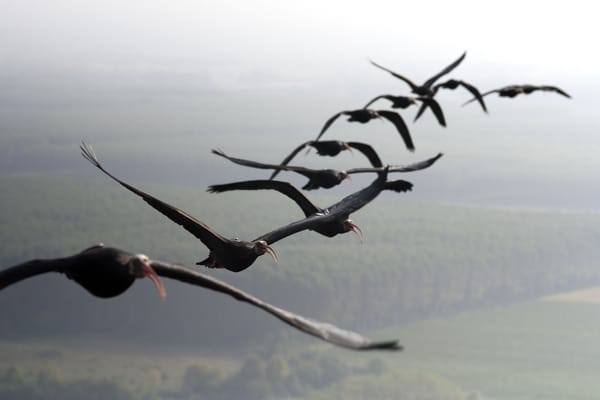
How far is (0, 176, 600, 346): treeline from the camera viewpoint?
13088cm

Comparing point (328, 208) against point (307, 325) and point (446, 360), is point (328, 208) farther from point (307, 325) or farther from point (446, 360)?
point (446, 360)

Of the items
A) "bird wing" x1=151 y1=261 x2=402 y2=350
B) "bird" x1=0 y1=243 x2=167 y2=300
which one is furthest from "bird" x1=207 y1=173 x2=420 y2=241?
"bird wing" x1=151 y1=261 x2=402 y2=350

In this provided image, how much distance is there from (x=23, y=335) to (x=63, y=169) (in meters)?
29.6

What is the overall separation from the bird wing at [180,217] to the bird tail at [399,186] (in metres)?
2.04

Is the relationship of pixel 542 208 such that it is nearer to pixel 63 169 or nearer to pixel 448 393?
pixel 448 393

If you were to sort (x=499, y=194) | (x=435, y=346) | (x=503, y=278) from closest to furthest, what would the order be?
(x=435, y=346) → (x=503, y=278) → (x=499, y=194)

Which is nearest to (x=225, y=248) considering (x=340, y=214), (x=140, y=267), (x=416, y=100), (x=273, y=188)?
(x=273, y=188)

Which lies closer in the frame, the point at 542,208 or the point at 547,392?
the point at 547,392

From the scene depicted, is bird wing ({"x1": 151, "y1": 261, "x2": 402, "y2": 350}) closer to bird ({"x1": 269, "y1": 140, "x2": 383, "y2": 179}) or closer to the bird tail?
the bird tail

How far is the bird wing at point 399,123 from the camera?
873 centimetres

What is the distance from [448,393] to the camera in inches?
4739

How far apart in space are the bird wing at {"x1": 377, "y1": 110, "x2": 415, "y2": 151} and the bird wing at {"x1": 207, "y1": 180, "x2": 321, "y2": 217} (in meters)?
1.96

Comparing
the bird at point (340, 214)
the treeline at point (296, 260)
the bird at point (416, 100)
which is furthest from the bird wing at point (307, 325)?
the treeline at point (296, 260)

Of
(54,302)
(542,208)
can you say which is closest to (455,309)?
(542,208)
